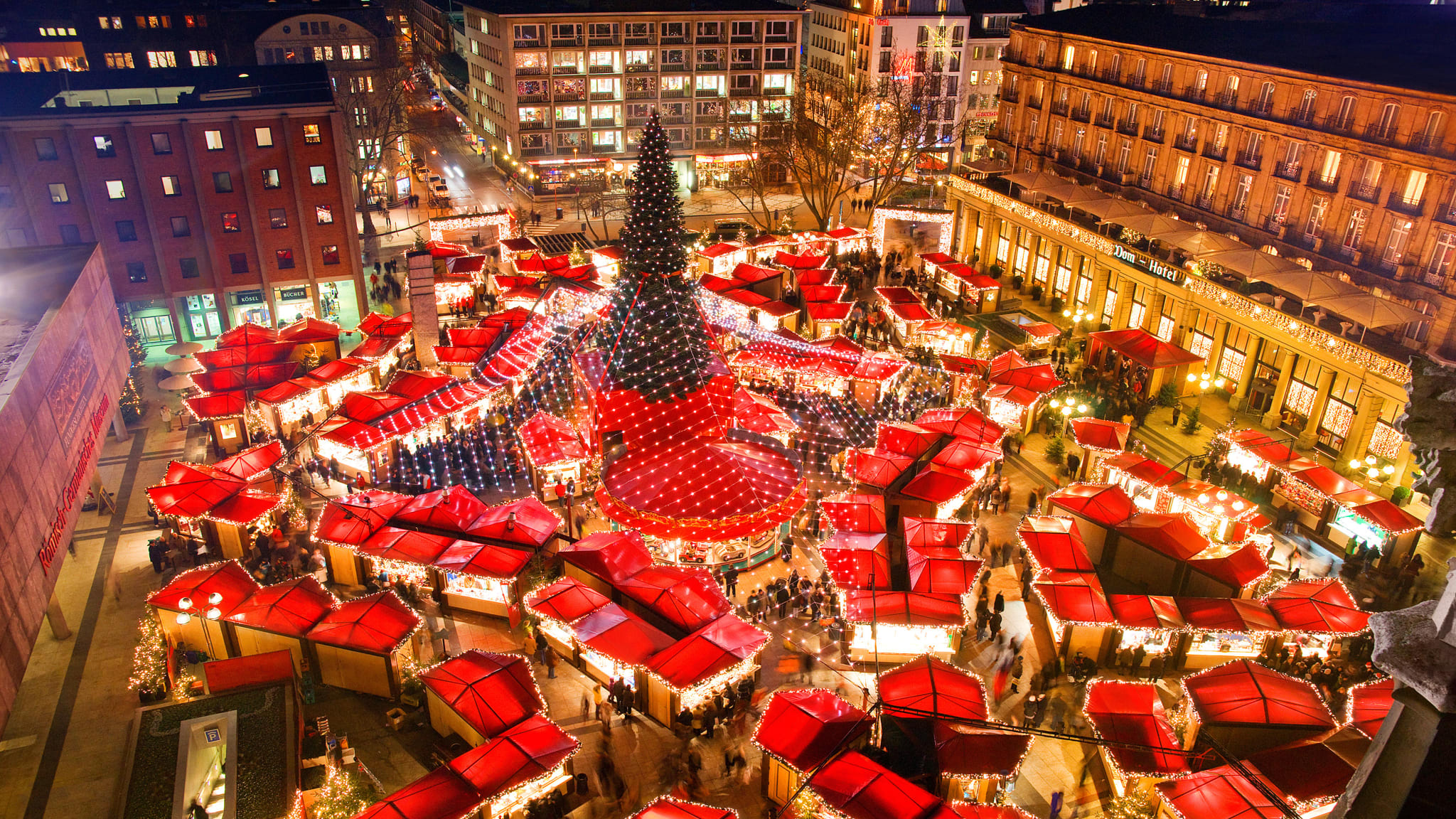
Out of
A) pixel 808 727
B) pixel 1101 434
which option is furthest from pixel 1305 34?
pixel 808 727

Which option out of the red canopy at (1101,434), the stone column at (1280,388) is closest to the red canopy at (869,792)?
the red canopy at (1101,434)

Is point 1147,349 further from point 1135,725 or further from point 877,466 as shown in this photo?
point 1135,725

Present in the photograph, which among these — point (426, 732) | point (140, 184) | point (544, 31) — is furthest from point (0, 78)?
point (426, 732)

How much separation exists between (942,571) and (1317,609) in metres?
9.80

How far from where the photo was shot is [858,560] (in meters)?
26.3

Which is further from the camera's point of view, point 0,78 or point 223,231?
point 0,78

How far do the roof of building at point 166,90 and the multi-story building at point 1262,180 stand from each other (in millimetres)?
39213

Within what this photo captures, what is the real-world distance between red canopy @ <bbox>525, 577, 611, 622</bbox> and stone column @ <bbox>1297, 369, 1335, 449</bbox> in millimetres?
29282

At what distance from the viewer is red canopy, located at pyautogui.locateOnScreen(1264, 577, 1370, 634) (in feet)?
79.0

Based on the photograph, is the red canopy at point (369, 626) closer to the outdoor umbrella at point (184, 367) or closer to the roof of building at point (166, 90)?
the outdoor umbrella at point (184, 367)

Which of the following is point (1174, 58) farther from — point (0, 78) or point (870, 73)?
point (0, 78)

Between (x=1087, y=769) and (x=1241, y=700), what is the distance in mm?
3828

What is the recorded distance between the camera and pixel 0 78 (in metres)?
47.8

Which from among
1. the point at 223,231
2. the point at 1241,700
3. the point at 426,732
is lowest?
the point at 426,732
